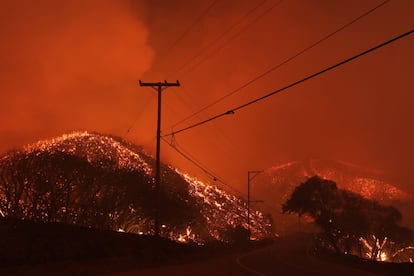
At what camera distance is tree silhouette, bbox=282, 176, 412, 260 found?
63438mm

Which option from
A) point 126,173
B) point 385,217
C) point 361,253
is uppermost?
point 126,173

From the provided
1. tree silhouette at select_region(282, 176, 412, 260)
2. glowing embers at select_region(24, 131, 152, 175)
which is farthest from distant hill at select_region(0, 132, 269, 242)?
glowing embers at select_region(24, 131, 152, 175)

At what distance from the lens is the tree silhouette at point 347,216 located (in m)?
63.4

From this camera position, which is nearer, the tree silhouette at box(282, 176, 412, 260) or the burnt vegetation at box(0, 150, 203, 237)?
the tree silhouette at box(282, 176, 412, 260)

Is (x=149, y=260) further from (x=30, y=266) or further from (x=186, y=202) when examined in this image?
(x=186, y=202)

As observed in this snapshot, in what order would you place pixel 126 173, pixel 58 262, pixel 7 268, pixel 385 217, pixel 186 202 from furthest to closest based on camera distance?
pixel 186 202, pixel 126 173, pixel 385 217, pixel 58 262, pixel 7 268

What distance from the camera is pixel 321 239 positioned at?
80.1 meters

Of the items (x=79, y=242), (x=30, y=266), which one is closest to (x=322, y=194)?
(x=79, y=242)

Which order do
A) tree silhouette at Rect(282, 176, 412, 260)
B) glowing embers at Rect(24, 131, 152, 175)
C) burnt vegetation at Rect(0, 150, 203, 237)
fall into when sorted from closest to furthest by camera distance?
1. tree silhouette at Rect(282, 176, 412, 260)
2. burnt vegetation at Rect(0, 150, 203, 237)
3. glowing embers at Rect(24, 131, 152, 175)

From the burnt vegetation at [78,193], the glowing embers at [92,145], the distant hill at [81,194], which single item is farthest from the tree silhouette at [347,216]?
the glowing embers at [92,145]

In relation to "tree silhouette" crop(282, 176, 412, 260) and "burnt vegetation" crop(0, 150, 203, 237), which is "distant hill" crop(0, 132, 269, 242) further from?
"tree silhouette" crop(282, 176, 412, 260)

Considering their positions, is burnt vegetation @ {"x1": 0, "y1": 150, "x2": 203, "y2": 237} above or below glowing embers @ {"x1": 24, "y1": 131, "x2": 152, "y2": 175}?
below

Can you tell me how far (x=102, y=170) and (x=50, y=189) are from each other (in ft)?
31.6

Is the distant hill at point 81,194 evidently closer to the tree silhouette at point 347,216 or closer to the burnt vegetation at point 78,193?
the burnt vegetation at point 78,193
